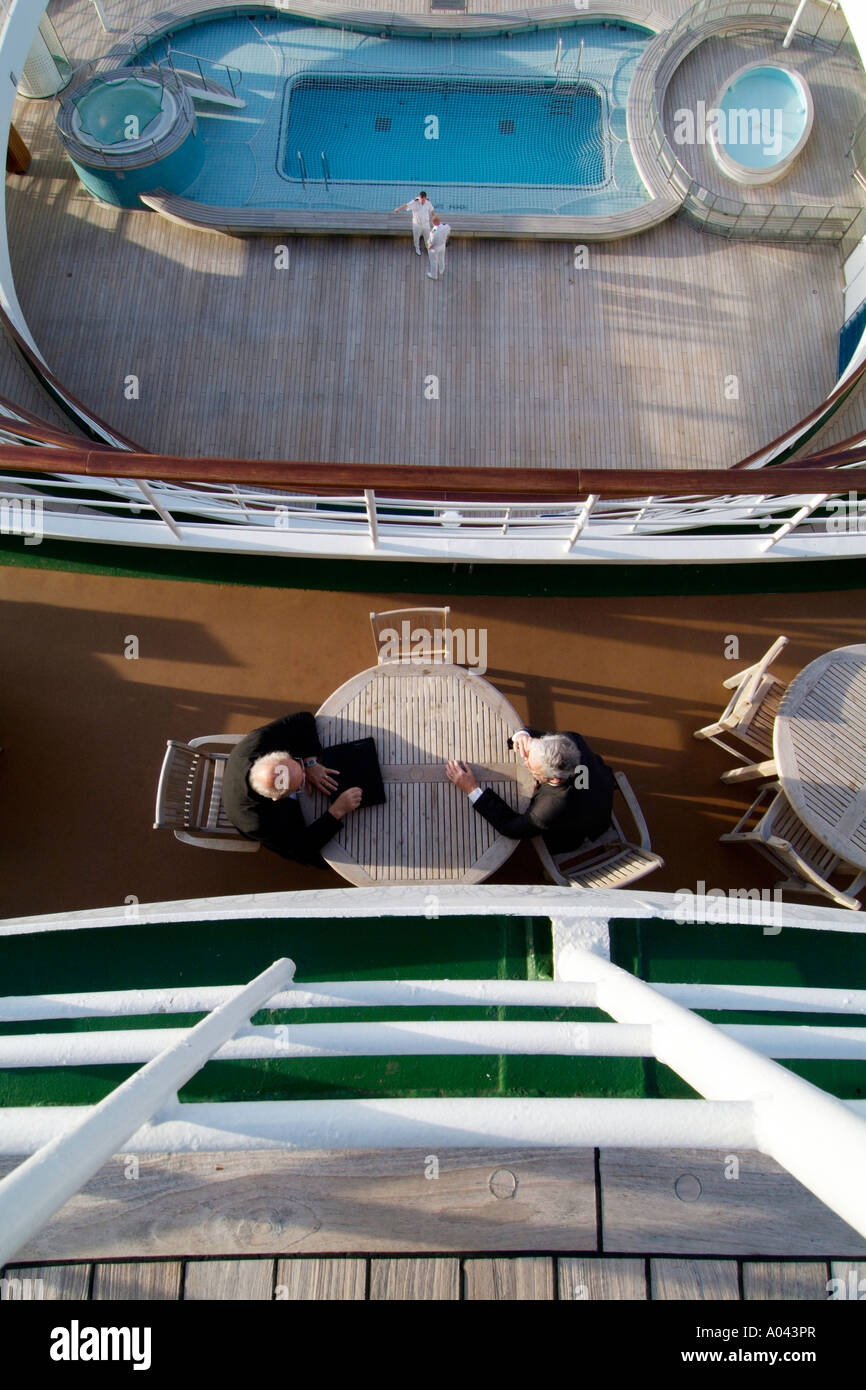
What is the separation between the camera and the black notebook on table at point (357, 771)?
3557 mm

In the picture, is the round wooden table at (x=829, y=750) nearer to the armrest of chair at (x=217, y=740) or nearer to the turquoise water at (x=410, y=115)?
the armrest of chair at (x=217, y=740)

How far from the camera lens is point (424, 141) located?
9.95 m

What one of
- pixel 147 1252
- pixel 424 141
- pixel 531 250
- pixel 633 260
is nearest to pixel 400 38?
pixel 424 141

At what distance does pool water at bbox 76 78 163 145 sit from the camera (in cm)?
914

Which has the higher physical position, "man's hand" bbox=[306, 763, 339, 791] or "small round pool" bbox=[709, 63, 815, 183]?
"small round pool" bbox=[709, 63, 815, 183]

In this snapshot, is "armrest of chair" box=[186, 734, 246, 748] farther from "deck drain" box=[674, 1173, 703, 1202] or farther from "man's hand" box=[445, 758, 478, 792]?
"deck drain" box=[674, 1173, 703, 1202]

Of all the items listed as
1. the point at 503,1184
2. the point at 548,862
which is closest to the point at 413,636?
the point at 548,862

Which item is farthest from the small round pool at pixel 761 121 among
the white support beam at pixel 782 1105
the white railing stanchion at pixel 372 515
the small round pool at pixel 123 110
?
the white support beam at pixel 782 1105

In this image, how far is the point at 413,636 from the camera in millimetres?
4324

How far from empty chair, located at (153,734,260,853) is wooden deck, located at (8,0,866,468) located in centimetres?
513

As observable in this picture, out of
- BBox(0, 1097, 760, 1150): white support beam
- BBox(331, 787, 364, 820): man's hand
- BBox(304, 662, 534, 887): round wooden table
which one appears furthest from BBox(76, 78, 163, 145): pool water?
BBox(0, 1097, 760, 1150): white support beam

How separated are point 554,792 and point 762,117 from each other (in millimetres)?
10574

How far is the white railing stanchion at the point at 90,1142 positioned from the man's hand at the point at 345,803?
1598 mm
